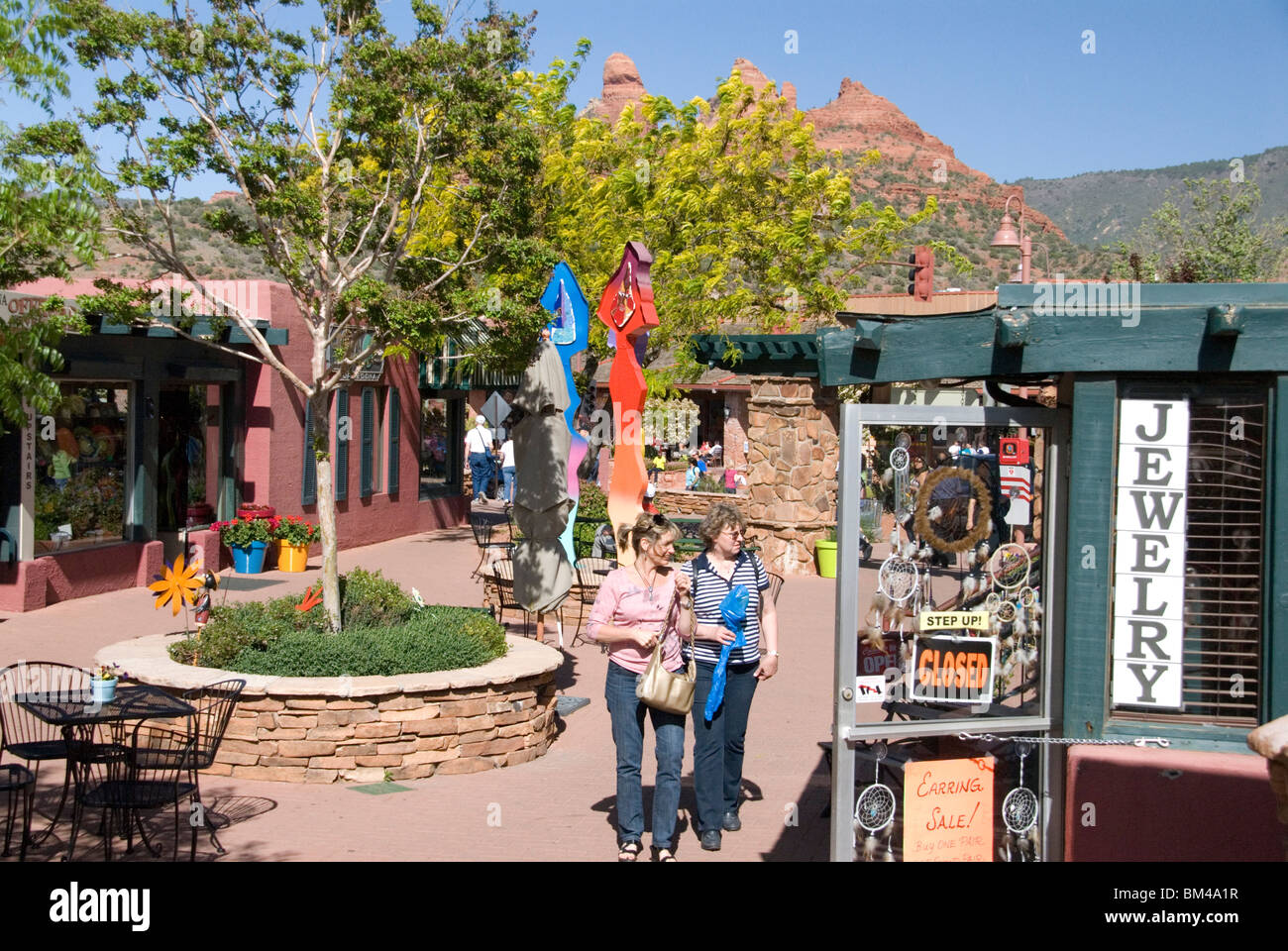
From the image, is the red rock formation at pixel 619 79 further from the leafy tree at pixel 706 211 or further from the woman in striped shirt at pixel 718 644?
the woman in striped shirt at pixel 718 644

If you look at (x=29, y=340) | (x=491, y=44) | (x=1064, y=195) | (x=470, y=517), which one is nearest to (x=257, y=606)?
(x=29, y=340)

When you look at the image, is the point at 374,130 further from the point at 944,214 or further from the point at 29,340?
the point at 944,214

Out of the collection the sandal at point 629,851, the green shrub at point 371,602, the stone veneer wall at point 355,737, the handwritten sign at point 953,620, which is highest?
A: the handwritten sign at point 953,620

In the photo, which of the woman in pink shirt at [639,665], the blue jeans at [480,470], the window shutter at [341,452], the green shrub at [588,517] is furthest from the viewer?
the blue jeans at [480,470]

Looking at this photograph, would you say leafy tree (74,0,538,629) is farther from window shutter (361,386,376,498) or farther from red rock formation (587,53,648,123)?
red rock formation (587,53,648,123)

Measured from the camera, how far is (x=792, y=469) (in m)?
19.1

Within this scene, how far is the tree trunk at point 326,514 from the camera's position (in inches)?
359

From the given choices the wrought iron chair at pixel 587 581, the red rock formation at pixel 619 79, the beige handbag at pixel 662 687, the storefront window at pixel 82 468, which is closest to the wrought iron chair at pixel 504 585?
the wrought iron chair at pixel 587 581

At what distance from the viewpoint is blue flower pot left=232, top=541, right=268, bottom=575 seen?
53.6 feet

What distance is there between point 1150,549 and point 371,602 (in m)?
6.41

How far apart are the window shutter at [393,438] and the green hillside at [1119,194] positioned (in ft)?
212

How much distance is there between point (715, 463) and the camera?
43625 millimetres

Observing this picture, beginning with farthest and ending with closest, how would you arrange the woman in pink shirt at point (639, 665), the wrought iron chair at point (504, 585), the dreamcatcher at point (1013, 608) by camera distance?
1. the wrought iron chair at point (504, 585)
2. the woman in pink shirt at point (639, 665)
3. the dreamcatcher at point (1013, 608)

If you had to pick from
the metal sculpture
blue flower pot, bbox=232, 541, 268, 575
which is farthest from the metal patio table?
blue flower pot, bbox=232, 541, 268, 575
